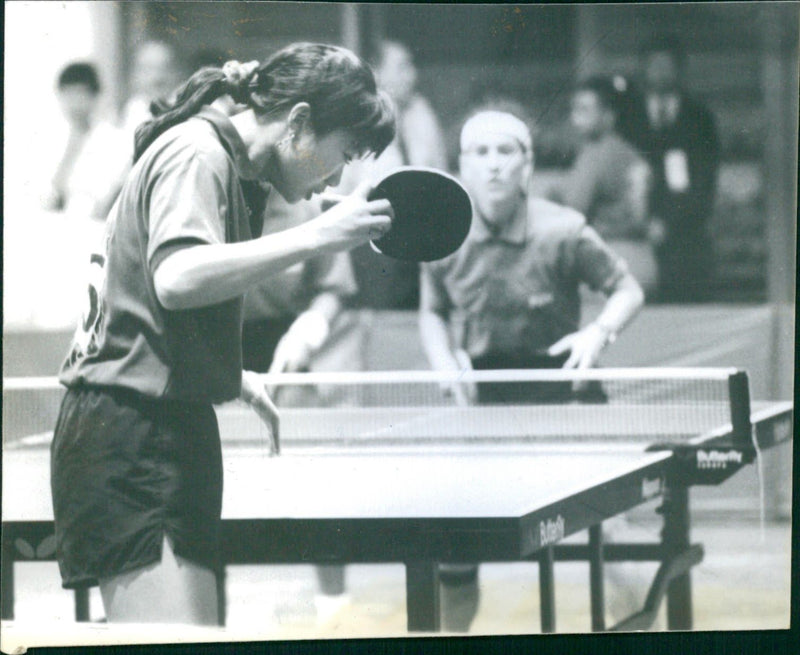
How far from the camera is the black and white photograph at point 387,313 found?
9.21ft

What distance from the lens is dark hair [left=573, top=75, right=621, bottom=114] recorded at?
9.31ft

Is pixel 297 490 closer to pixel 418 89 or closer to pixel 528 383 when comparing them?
pixel 528 383

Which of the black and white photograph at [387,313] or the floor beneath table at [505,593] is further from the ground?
the black and white photograph at [387,313]

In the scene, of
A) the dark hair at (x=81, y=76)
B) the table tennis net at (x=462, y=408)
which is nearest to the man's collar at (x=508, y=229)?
the table tennis net at (x=462, y=408)

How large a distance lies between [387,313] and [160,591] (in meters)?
0.93

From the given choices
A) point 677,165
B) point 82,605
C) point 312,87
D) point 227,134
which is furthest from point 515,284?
point 82,605

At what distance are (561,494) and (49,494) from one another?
1.34 metres

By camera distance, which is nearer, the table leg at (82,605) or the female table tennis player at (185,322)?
the female table tennis player at (185,322)

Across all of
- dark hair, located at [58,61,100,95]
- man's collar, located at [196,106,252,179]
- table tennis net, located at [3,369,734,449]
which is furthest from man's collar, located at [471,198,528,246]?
dark hair, located at [58,61,100,95]

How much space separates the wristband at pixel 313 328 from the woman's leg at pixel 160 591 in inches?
24.9

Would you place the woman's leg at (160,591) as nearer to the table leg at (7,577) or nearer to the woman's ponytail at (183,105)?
the table leg at (7,577)

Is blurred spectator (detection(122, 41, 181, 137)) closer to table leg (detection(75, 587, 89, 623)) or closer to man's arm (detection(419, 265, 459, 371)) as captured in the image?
man's arm (detection(419, 265, 459, 371))

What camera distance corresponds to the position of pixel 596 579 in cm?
290

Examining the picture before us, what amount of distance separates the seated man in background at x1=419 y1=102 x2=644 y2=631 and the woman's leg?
652 millimetres
